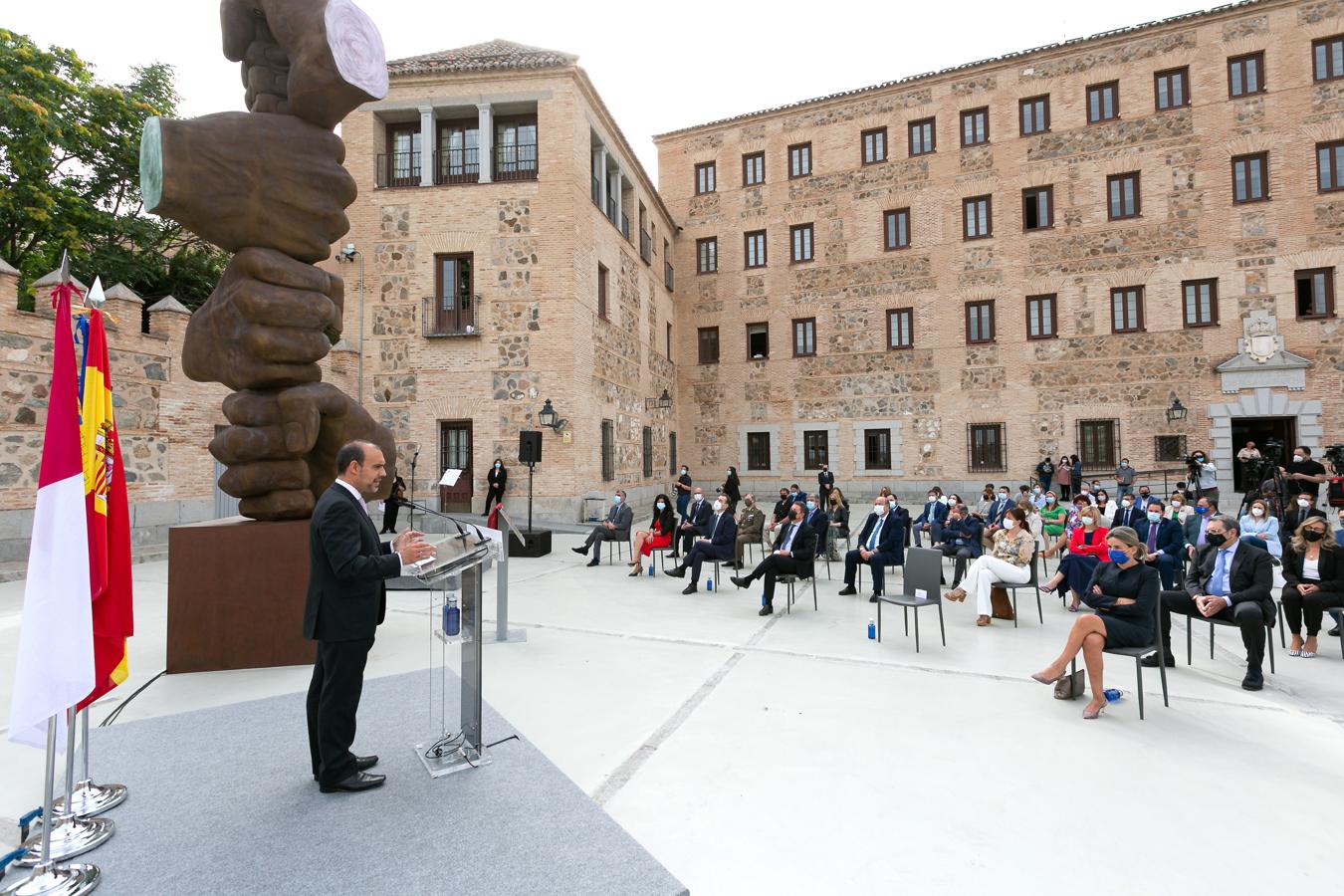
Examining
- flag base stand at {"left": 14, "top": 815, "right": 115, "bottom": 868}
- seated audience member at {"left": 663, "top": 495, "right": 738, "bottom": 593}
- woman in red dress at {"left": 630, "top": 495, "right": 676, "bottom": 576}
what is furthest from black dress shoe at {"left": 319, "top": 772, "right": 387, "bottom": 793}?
woman in red dress at {"left": 630, "top": 495, "right": 676, "bottom": 576}

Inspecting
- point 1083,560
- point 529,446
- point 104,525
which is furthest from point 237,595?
point 1083,560

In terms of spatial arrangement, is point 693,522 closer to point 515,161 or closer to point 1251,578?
point 1251,578

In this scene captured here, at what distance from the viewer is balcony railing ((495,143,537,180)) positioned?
17922 mm

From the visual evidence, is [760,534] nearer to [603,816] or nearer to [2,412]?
[603,816]

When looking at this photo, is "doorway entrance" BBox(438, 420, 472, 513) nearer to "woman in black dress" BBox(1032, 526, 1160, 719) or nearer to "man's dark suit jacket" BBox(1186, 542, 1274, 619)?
"woman in black dress" BBox(1032, 526, 1160, 719)

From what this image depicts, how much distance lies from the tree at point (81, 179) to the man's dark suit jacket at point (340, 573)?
60.2ft

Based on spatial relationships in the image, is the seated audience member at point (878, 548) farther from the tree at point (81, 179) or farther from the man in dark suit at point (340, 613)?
the tree at point (81, 179)

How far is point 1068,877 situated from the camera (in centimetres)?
282

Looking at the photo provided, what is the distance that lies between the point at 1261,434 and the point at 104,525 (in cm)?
2632

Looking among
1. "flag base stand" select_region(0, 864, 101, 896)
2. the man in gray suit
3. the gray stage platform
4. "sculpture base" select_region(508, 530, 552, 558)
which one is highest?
the man in gray suit

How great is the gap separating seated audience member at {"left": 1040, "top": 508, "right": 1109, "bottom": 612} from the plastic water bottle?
6.49m

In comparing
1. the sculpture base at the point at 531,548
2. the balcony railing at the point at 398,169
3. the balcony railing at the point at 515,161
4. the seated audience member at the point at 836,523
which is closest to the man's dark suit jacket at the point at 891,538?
the seated audience member at the point at 836,523

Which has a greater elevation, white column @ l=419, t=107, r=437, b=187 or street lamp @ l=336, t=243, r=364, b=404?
white column @ l=419, t=107, r=437, b=187

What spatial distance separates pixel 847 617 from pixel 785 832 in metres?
4.66
